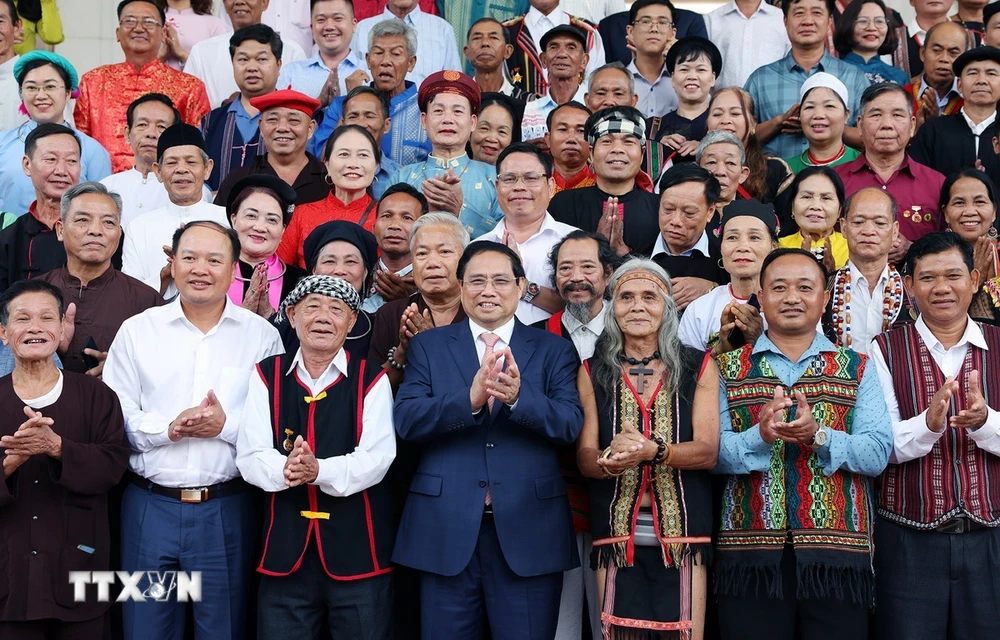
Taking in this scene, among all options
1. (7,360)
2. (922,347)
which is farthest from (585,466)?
(7,360)

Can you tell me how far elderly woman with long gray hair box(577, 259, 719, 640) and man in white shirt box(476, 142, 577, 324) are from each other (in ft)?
3.30

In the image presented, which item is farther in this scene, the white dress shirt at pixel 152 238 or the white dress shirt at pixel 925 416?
the white dress shirt at pixel 152 238

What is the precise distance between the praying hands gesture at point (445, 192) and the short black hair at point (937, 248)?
2.06 meters

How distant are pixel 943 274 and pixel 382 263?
2371mm

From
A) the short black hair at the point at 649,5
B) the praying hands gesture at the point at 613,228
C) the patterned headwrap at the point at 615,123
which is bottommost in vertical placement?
the praying hands gesture at the point at 613,228

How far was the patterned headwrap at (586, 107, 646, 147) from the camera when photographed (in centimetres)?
594

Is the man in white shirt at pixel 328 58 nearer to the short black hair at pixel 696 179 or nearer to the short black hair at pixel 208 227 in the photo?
the short black hair at pixel 696 179

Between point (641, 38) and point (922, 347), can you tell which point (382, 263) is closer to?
point (922, 347)

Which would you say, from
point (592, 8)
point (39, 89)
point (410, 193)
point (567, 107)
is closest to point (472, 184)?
point (410, 193)

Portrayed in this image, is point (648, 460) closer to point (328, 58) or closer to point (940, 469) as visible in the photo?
point (940, 469)

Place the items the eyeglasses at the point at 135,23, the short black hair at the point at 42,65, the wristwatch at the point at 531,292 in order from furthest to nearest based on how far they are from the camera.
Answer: the eyeglasses at the point at 135,23 → the short black hair at the point at 42,65 → the wristwatch at the point at 531,292

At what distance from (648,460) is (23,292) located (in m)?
2.35

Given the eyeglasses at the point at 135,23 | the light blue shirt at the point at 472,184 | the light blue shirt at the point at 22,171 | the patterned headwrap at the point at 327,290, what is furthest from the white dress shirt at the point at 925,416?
the eyeglasses at the point at 135,23

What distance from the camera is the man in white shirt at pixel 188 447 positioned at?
4.45 m
